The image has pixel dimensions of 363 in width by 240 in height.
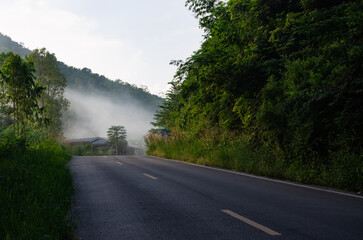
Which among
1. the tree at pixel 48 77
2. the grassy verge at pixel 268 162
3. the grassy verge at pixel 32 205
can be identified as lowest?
the grassy verge at pixel 32 205

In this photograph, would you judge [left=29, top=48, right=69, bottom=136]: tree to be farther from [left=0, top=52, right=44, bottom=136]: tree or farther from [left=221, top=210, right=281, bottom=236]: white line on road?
[left=221, top=210, right=281, bottom=236]: white line on road

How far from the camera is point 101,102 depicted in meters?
163

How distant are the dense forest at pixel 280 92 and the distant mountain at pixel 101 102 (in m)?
125

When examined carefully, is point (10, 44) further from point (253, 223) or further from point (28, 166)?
point (253, 223)

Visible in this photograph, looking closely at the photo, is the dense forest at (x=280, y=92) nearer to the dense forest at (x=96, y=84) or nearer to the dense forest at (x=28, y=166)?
the dense forest at (x=28, y=166)

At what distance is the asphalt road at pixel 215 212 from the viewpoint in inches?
175

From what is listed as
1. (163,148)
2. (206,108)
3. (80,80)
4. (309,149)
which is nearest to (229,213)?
(309,149)

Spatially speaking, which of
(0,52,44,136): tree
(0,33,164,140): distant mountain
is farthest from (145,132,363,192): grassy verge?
(0,33,164,140): distant mountain

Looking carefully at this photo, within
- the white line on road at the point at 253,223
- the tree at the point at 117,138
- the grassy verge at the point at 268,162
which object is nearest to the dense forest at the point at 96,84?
the tree at the point at 117,138

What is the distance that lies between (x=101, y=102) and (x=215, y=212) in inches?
6444

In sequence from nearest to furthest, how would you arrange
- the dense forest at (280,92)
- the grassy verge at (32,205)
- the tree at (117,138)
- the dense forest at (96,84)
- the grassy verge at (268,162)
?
the grassy verge at (32,205) < the grassy verge at (268,162) < the dense forest at (280,92) < the tree at (117,138) < the dense forest at (96,84)

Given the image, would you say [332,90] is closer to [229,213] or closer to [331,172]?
[331,172]

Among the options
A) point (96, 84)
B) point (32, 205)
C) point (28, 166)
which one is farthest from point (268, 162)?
point (96, 84)

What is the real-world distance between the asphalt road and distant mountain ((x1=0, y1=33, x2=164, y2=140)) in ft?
437
